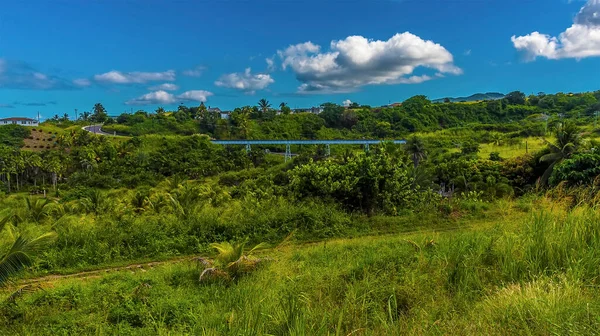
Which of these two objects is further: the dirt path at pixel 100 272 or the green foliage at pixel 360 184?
the green foliage at pixel 360 184

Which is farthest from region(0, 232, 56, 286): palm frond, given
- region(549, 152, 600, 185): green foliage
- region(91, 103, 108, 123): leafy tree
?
region(91, 103, 108, 123): leafy tree

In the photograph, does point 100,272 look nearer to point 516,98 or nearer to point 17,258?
point 17,258

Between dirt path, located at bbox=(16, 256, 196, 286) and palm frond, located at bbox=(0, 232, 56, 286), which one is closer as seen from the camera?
palm frond, located at bbox=(0, 232, 56, 286)

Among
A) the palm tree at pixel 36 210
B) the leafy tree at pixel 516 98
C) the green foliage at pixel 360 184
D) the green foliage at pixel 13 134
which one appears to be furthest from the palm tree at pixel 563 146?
the leafy tree at pixel 516 98

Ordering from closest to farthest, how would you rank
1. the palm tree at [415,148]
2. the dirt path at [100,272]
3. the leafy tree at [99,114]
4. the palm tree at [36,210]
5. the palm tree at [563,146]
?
the dirt path at [100,272] < the palm tree at [36,210] < the palm tree at [563,146] < the palm tree at [415,148] < the leafy tree at [99,114]

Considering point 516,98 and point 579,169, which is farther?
point 516,98

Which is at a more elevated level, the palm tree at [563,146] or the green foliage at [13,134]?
the green foliage at [13,134]

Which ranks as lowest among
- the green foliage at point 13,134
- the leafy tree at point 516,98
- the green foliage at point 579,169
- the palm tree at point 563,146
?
→ the green foliage at point 579,169

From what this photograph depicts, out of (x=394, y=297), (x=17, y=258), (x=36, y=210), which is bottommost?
(x=36, y=210)

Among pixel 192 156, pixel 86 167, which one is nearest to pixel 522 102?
pixel 192 156

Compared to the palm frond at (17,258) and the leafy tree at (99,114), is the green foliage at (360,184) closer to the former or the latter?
the palm frond at (17,258)

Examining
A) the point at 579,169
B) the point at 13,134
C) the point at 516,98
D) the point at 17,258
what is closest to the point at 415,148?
the point at 579,169

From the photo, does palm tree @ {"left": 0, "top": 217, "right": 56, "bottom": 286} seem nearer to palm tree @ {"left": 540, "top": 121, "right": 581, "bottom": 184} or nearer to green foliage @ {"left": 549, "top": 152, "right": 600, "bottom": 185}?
green foliage @ {"left": 549, "top": 152, "right": 600, "bottom": 185}

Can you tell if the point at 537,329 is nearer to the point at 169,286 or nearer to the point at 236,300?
the point at 236,300
